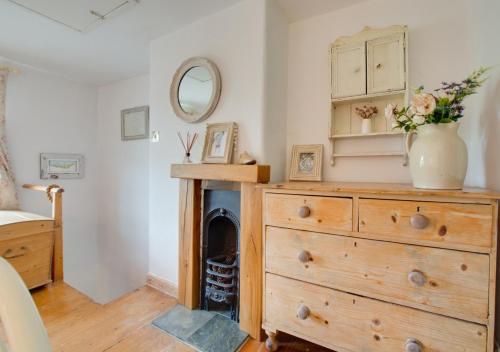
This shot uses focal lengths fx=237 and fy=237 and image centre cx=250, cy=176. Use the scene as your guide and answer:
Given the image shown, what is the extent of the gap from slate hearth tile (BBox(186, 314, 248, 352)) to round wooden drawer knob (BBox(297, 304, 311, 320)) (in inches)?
18.5

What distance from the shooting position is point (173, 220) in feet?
6.62

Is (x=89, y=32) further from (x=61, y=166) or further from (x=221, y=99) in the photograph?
(x=61, y=166)

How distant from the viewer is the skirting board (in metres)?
1.98

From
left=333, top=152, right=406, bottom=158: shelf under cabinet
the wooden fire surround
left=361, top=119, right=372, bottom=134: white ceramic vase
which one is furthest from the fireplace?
left=361, top=119, right=372, bottom=134: white ceramic vase

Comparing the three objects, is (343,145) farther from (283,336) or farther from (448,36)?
(283,336)

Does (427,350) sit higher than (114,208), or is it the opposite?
(114,208)

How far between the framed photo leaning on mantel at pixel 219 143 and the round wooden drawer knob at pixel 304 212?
2.15 feet

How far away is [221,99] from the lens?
5.76ft

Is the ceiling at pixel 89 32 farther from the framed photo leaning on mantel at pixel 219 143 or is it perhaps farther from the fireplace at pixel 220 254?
the fireplace at pixel 220 254

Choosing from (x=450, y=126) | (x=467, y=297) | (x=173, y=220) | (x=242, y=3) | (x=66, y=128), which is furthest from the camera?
(x=66, y=128)

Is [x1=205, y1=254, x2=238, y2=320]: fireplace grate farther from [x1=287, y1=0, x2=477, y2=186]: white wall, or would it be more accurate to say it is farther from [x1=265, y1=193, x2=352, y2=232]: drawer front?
[x1=287, y1=0, x2=477, y2=186]: white wall

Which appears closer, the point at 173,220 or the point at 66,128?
the point at 173,220

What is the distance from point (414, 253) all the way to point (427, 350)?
402 millimetres

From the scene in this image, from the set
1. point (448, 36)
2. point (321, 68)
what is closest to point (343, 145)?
point (321, 68)
